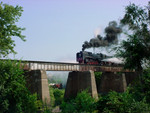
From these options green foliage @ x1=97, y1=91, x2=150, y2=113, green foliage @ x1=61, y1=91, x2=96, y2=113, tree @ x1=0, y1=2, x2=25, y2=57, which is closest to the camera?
green foliage @ x1=61, y1=91, x2=96, y2=113

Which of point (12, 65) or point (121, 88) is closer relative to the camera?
point (12, 65)

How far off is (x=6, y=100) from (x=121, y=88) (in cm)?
3736

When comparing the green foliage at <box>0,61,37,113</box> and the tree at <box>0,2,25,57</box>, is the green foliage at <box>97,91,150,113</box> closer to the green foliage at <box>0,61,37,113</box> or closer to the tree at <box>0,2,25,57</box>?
the green foliage at <box>0,61,37,113</box>

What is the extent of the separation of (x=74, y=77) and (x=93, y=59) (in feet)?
40.1

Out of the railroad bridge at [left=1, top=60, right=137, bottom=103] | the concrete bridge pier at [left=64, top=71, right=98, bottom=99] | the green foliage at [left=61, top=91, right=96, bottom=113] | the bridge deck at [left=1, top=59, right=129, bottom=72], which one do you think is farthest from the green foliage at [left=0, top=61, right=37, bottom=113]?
the concrete bridge pier at [left=64, top=71, right=98, bottom=99]

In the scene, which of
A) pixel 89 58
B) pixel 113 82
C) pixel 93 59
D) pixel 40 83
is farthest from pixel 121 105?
pixel 93 59

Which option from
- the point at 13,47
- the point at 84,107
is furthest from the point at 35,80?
the point at 84,107

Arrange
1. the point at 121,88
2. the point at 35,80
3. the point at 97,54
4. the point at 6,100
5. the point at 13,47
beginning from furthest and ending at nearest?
the point at 97,54 < the point at 121,88 < the point at 35,80 < the point at 13,47 < the point at 6,100

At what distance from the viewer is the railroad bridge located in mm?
30766

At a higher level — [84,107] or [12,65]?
[12,65]

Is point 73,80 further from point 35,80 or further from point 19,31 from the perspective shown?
point 19,31

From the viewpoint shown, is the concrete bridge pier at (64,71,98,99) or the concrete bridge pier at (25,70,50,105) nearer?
the concrete bridge pier at (25,70,50,105)

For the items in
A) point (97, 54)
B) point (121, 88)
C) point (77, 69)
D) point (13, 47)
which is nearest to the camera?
point (13, 47)

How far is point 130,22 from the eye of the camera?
107ft
